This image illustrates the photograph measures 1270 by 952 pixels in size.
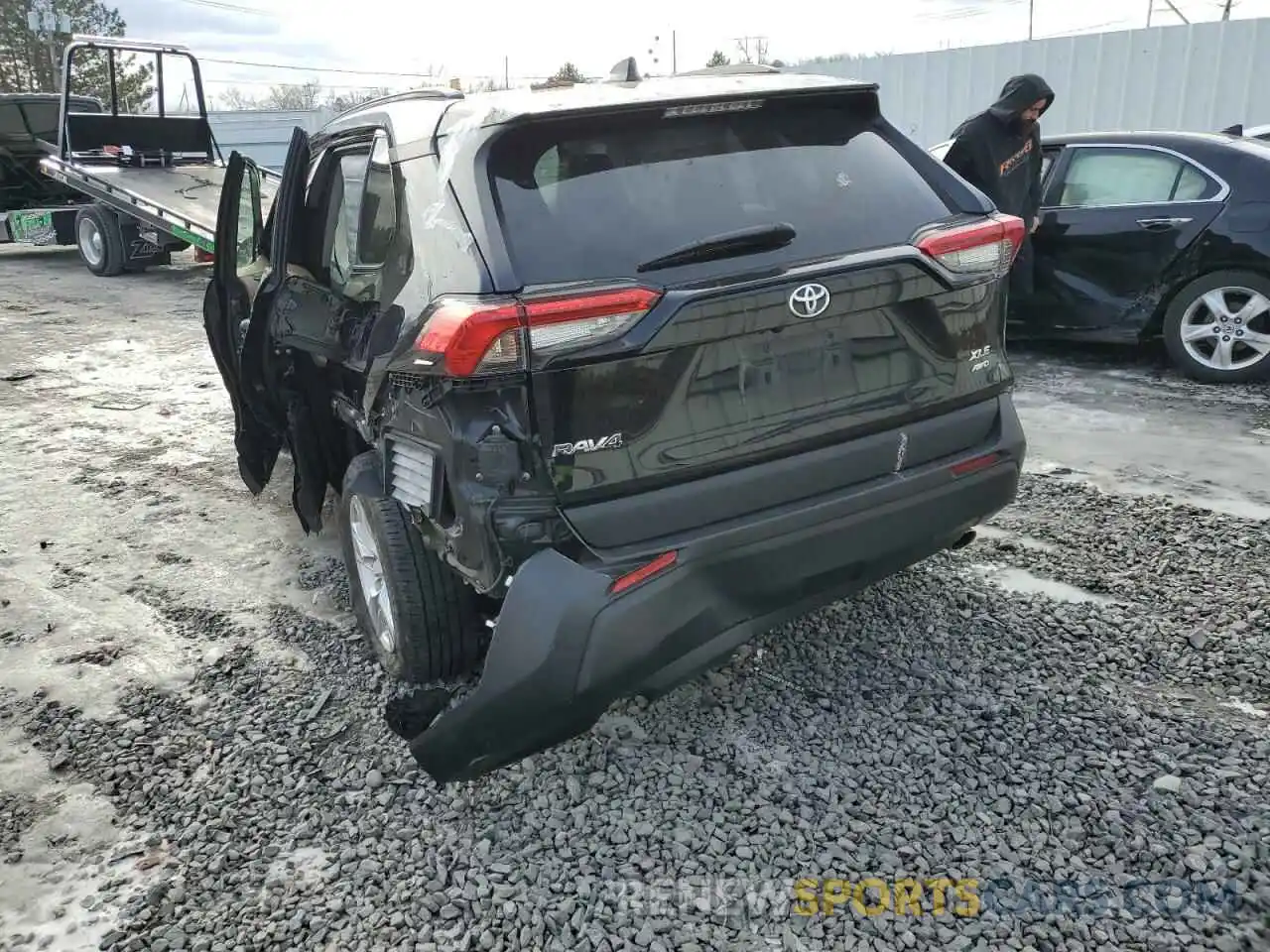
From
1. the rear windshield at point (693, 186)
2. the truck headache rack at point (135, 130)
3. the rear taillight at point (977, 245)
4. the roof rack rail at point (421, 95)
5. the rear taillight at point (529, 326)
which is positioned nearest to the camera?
the rear taillight at point (529, 326)

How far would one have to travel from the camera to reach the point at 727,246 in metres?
2.42

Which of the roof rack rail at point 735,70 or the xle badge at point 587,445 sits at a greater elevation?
the roof rack rail at point 735,70

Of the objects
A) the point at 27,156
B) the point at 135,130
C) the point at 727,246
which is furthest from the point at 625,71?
the point at 27,156

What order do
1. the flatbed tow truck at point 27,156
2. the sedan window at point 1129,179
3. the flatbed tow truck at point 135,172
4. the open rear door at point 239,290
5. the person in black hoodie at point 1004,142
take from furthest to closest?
the flatbed tow truck at point 27,156
the flatbed tow truck at point 135,172
the sedan window at point 1129,179
the person in black hoodie at point 1004,142
the open rear door at point 239,290

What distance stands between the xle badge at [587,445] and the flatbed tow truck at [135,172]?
9.44 m

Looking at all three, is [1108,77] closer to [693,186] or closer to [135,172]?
[135,172]

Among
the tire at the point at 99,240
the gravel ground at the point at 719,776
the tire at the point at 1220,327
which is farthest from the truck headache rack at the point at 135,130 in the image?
the tire at the point at 1220,327

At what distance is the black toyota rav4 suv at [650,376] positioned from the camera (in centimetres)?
226

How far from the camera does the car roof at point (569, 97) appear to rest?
2.47 meters

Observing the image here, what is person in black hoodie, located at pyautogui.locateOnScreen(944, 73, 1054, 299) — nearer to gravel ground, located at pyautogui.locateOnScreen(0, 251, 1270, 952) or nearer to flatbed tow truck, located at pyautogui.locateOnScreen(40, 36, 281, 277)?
gravel ground, located at pyautogui.locateOnScreen(0, 251, 1270, 952)

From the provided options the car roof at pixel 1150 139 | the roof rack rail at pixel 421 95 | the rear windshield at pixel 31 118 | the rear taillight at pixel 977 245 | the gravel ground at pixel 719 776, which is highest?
the rear windshield at pixel 31 118

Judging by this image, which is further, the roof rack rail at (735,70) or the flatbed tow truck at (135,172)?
the flatbed tow truck at (135,172)

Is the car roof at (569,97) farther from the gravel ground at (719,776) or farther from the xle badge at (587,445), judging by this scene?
the gravel ground at (719,776)

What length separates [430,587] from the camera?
2.91m
